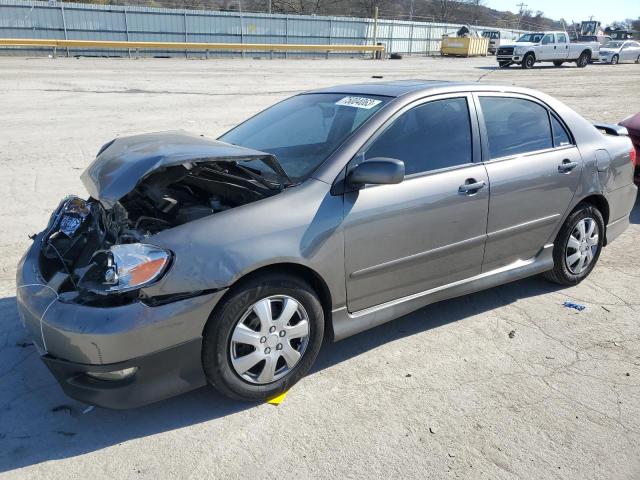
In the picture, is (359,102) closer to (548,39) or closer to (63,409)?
(63,409)

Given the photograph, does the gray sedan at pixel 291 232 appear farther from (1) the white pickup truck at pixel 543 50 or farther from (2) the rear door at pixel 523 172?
(1) the white pickup truck at pixel 543 50

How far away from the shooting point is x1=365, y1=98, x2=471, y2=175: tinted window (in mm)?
3596

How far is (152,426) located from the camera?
9.82 feet

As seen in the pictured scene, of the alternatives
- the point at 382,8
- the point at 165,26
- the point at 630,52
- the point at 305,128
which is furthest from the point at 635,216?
the point at 382,8

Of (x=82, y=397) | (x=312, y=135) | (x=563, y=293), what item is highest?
(x=312, y=135)

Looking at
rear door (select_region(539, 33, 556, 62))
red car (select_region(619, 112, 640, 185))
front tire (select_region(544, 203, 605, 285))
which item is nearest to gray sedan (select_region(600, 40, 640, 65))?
rear door (select_region(539, 33, 556, 62))

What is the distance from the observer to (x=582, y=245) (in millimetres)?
4699

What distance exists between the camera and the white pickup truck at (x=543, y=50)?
29.8m

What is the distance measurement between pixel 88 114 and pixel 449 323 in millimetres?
10168

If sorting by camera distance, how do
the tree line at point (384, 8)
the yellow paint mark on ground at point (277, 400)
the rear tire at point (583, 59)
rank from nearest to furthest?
1. the yellow paint mark on ground at point (277, 400)
2. the rear tire at point (583, 59)
3. the tree line at point (384, 8)

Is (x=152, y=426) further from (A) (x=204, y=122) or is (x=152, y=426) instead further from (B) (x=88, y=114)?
(B) (x=88, y=114)

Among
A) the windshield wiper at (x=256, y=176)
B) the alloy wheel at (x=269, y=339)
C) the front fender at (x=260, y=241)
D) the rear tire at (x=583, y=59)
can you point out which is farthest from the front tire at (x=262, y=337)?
the rear tire at (x=583, y=59)

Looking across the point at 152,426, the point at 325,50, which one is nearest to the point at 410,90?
the point at 152,426

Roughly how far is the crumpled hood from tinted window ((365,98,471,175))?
773 millimetres
